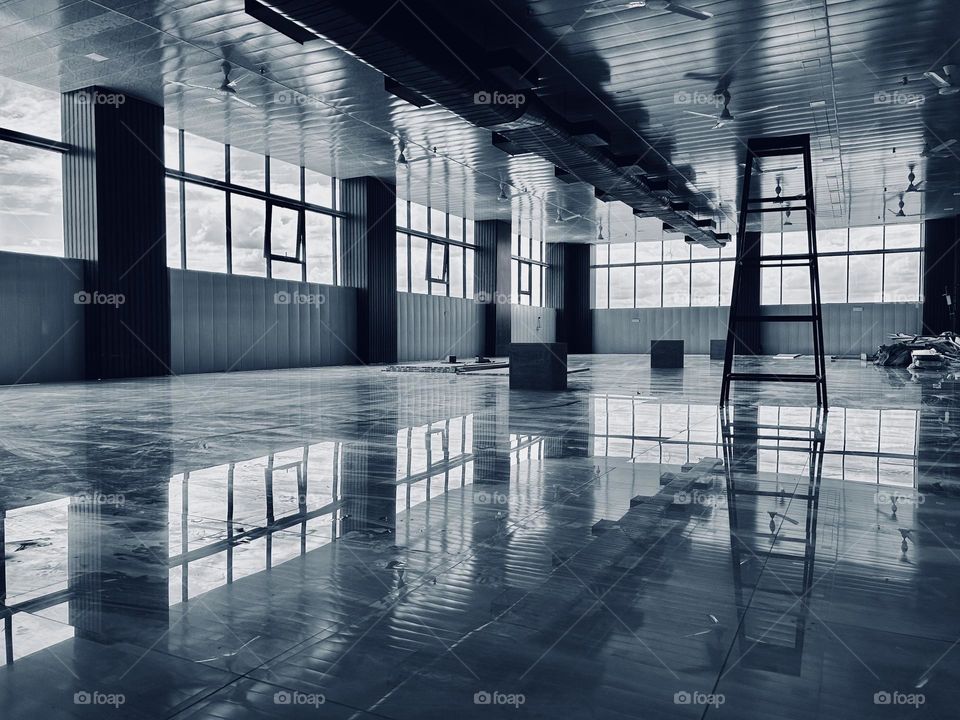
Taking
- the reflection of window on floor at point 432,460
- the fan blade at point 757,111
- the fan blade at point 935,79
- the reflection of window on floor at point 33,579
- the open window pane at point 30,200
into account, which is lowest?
the reflection of window on floor at point 33,579

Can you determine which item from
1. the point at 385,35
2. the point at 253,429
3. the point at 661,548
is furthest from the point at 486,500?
the point at 385,35

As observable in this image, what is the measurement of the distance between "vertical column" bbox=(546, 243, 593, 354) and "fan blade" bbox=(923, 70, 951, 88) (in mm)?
24789

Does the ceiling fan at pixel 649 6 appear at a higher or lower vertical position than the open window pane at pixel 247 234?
higher

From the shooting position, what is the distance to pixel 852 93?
1359 centimetres

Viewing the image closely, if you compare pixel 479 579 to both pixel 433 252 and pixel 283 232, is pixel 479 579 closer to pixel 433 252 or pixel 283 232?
pixel 283 232

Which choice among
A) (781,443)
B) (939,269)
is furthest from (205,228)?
(939,269)

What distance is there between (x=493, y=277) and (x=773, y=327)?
14.2 metres

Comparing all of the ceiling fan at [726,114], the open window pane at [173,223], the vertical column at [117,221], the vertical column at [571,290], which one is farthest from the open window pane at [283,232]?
the vertical column at [571,290]

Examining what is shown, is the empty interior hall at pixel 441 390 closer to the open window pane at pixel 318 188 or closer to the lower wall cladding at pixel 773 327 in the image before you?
the open window pane at pixel 318 188

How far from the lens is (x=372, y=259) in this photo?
75.9ft

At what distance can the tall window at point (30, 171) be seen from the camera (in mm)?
13742

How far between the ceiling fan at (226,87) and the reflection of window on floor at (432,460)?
8.37m

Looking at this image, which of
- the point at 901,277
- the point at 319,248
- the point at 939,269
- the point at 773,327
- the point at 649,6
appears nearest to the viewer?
the point at 649,6

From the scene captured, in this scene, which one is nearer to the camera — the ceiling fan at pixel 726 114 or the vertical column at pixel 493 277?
the ceiling fan at pixel 726 114
